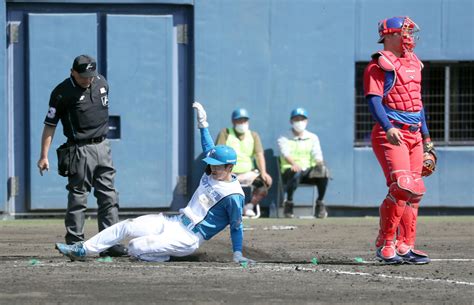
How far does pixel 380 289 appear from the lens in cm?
902

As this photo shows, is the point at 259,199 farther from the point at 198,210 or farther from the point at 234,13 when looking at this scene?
the point at 198,210

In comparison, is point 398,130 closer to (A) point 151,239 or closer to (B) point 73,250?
(A) point 151,239

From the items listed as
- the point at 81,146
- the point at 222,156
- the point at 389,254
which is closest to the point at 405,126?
the point at 389,254

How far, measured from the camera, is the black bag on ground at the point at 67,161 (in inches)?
442

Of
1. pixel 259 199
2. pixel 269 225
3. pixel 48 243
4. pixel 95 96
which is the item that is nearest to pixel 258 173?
pixel 259 199

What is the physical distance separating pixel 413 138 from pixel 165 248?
2472 millimetres

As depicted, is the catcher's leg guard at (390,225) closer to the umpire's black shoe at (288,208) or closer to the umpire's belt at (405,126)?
the umpire's belt at (405,126)

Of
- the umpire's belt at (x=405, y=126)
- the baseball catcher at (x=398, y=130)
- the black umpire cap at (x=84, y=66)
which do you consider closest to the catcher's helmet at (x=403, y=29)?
the baseball catcher at (x=398, y=130)

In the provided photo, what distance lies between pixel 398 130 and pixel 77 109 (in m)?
3.10

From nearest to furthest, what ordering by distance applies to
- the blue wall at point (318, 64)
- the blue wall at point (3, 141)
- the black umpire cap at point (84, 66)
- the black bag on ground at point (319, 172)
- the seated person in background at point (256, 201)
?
the black umpire cap at point (84, 66) → the blue wall at point (3, 141) → the seated person in background at point (256, 201) → the black bag on ground at point (319, 172) → the blue wall at point (318, 64)

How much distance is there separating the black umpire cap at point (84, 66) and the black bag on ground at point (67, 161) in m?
0.75

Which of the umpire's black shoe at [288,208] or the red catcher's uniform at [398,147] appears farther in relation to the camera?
the umpire's black shoe at [288,208]

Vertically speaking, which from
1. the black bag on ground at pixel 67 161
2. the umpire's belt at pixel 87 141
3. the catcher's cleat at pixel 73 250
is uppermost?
the umpire's belt at pixel 87 141

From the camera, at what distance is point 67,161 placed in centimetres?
1124
